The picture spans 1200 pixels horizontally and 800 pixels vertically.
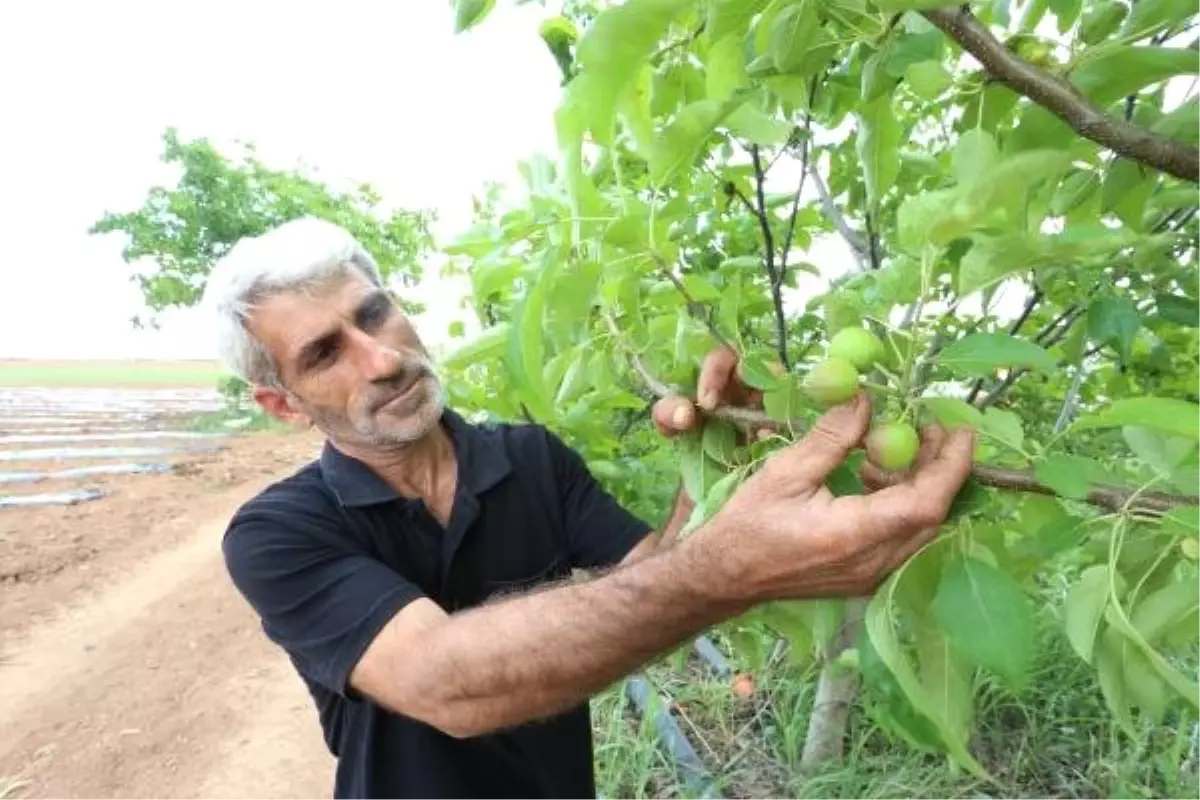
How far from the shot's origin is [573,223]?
1.02 metres

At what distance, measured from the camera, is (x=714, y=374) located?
3.98 feet

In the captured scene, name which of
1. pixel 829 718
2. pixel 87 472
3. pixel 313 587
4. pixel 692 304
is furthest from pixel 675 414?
pixel 87 472

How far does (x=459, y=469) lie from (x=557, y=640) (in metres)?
0.91

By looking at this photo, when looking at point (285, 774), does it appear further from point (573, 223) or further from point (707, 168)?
point (573, 223)

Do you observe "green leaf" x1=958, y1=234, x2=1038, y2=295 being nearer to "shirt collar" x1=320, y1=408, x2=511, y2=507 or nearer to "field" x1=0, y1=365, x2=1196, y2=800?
Result: "shirt collar" x1=320, y1=408, x2=511, y2=507

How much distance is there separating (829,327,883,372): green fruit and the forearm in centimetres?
29

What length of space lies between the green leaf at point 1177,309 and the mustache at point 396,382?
4.45 ft

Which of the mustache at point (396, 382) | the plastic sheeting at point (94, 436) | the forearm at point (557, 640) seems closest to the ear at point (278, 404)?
the mustache at point (396, 382)

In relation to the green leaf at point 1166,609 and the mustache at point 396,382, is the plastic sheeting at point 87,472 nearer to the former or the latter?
the mustache at point 396,382

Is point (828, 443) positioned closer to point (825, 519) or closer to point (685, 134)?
point (825, 519)

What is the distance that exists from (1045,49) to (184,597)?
7.31 metres

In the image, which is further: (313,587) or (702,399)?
(313,587)

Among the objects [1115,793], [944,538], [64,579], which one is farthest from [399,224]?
[944,538]

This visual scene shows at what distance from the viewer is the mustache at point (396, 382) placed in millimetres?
1985
